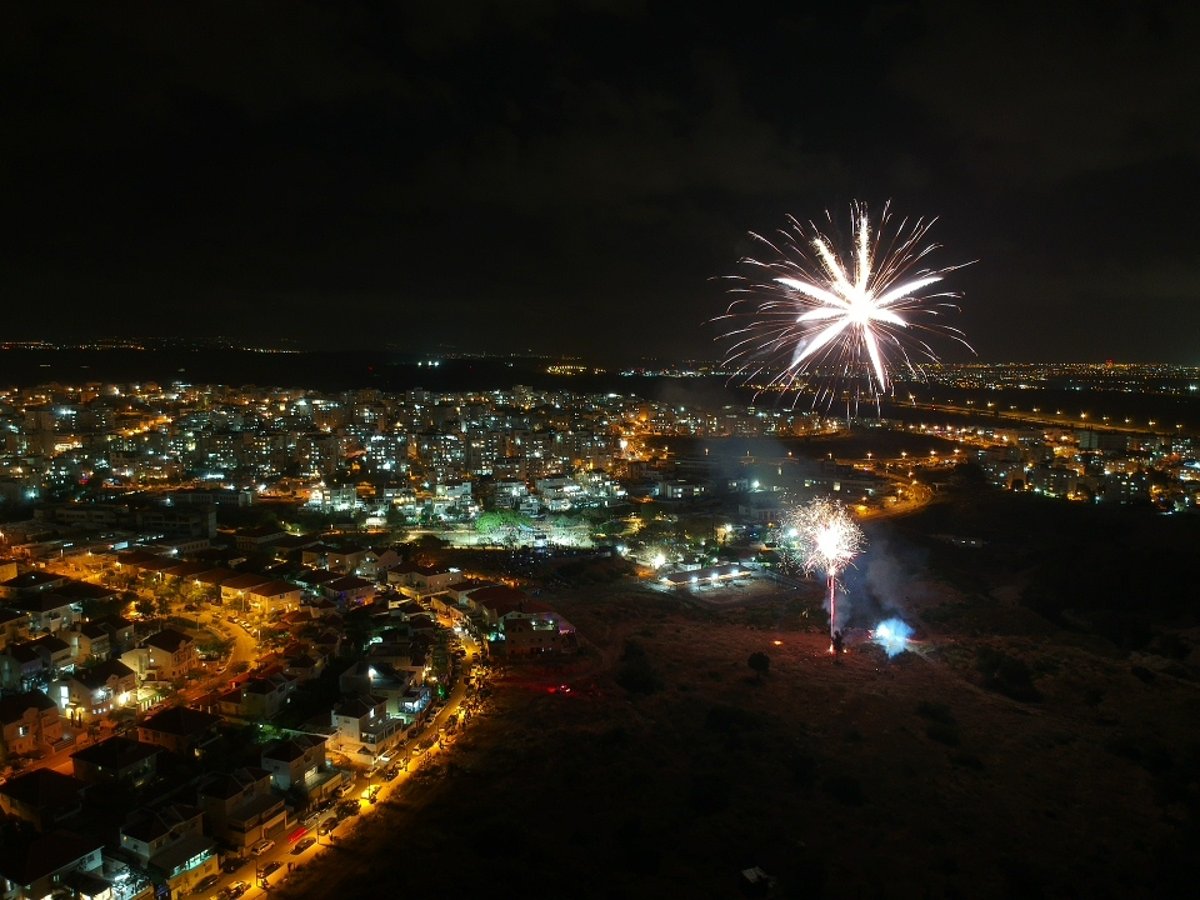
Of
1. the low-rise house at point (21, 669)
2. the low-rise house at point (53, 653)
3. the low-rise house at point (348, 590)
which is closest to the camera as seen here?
the low-rise house at point (21, 669)

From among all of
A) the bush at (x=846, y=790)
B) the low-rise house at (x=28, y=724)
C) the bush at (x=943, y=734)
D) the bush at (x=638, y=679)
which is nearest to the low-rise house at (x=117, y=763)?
the low-rise house at (x=28, y=724)

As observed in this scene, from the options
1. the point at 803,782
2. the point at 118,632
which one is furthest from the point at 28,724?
the point at 803,782

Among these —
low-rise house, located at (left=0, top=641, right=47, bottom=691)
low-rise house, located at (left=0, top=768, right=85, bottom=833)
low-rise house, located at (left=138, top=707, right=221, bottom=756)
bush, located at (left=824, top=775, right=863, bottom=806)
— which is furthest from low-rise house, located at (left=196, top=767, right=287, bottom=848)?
bush, located at (left=824, top=775, right=863, bottom=806)

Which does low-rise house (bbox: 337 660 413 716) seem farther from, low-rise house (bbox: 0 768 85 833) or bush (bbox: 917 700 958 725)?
bush (bbox: 917 700 958 725)

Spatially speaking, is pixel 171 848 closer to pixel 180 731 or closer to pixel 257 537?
pixel 180 731

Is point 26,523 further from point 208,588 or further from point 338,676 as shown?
point 338,676

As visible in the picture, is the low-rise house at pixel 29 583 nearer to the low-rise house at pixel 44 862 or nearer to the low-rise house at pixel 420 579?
the low-rise house at pixel 420 579
